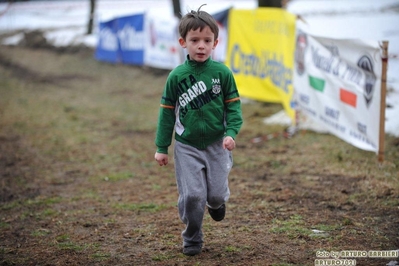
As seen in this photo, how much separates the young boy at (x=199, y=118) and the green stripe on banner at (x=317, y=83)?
164 inches

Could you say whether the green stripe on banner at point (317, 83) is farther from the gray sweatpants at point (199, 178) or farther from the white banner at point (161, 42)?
the white banner at point (161, 42)

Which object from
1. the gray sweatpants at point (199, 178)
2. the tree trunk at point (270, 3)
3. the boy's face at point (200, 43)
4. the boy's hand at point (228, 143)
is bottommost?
the tree trunk at point (270, 3)

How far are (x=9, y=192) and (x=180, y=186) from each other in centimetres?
316

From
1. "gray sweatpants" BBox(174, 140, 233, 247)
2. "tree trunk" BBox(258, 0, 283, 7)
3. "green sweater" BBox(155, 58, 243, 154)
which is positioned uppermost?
"green sweater" BBox(155, 58, 243, 154)

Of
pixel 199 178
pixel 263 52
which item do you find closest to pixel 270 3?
pixel 263 52

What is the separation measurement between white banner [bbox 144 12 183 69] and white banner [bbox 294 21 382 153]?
702 cm

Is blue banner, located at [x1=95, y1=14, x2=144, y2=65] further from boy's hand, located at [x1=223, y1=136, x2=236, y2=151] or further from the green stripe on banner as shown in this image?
boy's hand, located at [x1=223, y1=136, x2=236, y2=151]

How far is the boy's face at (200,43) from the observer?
373cm

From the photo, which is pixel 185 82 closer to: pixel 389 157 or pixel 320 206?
pixel 320 206

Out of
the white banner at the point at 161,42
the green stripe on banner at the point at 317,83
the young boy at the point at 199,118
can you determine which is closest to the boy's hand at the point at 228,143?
the young boy at the point at 199,118

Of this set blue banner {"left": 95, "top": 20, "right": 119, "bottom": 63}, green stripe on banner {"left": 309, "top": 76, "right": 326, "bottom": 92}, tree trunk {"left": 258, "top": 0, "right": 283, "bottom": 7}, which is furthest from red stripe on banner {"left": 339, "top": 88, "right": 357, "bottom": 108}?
blue banner {"left": 95, "top": 20, "right": 119, "bottom": 63}

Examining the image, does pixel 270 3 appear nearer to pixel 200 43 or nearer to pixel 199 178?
pixel 200 43

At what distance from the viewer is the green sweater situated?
3811 mm

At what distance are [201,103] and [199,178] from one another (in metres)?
0.54
